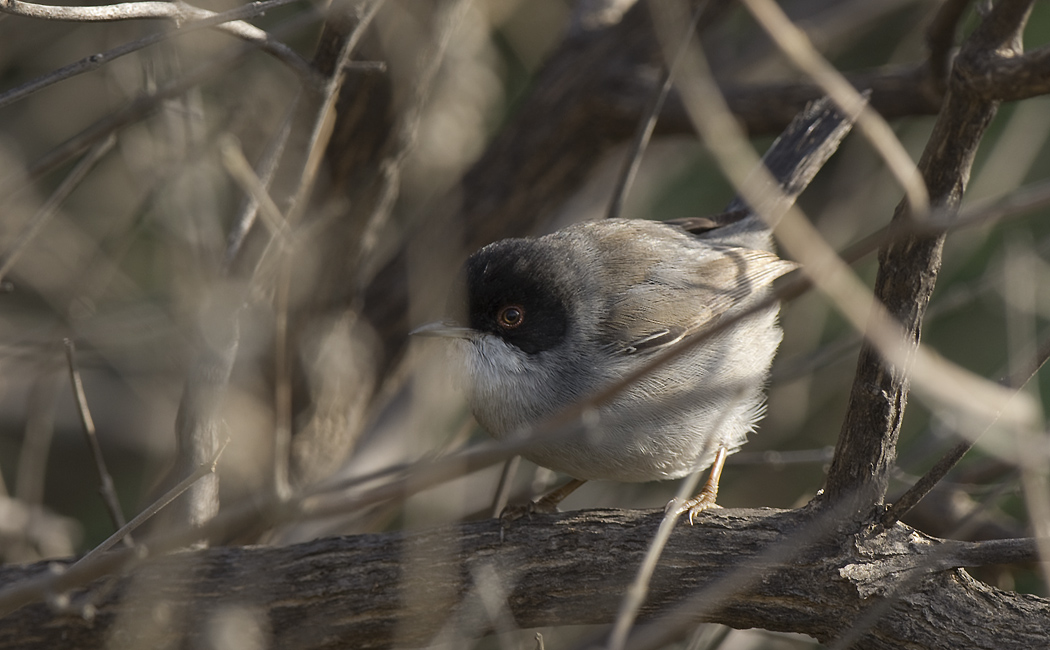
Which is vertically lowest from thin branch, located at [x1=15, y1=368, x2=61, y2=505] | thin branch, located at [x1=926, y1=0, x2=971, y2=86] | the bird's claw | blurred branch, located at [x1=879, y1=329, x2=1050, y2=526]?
thin branch, located at [x1=15, y1=368, x2=61, y2=505]

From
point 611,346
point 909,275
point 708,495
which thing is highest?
point 909,275

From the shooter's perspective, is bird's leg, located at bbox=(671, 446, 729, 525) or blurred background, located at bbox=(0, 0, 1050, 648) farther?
blurred background, located at bbox=(0, 0, 1050, 648)

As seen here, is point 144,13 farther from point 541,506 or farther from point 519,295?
point 541,506

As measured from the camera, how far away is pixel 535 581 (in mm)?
2811

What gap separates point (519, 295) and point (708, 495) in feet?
3.28

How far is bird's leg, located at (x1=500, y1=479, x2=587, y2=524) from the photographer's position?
298 cm

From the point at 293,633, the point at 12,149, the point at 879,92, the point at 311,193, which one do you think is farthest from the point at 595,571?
the point at 12,149

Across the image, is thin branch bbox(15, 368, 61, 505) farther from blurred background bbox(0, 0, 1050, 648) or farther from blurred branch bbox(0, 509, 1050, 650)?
blurred branch bbox(0, 509, 1050, 650)

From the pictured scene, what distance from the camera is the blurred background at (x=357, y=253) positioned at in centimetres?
380

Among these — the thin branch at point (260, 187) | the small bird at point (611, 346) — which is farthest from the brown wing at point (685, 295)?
the thin branch at point (260, 187)

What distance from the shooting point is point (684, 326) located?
11.4 feet

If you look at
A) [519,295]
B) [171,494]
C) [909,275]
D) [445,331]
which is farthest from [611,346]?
[171,494]

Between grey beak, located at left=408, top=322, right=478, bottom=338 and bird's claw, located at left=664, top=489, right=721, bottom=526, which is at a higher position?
grey beak, located at left=408, top=322, right=478, bottom=338

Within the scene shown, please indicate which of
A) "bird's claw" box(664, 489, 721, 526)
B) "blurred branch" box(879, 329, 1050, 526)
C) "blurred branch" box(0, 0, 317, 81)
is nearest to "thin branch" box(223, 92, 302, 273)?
"blurred branch" box(0, 0, 317, 81)
